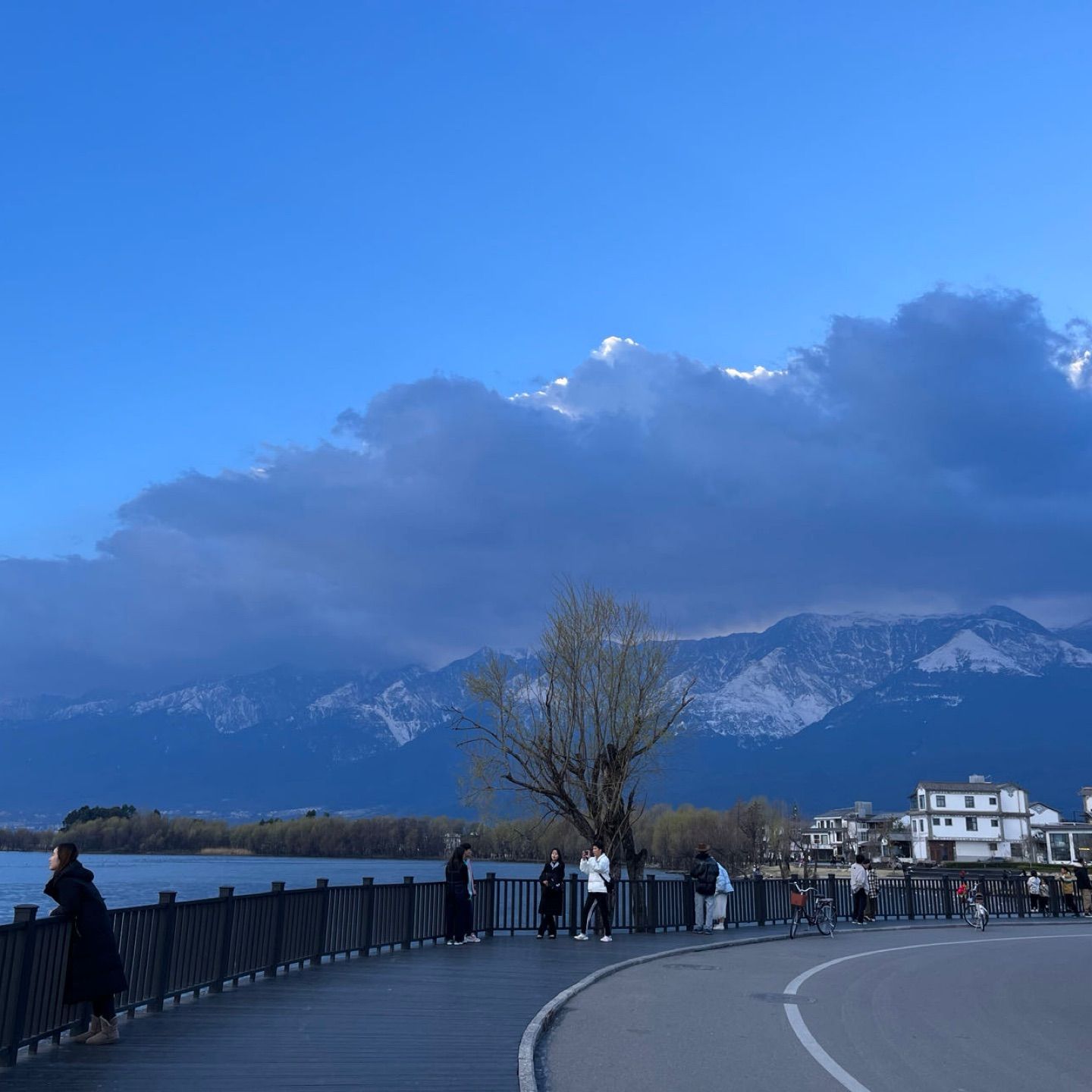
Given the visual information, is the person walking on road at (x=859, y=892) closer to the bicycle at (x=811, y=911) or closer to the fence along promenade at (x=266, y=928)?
the fence along promenade at (x=266, y=928)

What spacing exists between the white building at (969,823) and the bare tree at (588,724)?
8746cm

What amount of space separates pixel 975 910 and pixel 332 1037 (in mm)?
21385

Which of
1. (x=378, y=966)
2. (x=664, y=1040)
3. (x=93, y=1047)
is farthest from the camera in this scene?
(x=378, y=966)

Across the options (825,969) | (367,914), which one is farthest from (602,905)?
(367,914)

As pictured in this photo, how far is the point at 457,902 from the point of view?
18.5 m

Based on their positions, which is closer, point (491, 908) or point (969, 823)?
point (491, 908)

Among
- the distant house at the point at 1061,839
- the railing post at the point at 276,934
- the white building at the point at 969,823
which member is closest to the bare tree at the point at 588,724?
the railing post at the point at 276,934

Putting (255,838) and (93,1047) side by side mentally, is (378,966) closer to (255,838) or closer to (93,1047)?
(93,1047)

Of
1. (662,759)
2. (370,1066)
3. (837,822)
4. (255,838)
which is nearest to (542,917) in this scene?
(662,759)

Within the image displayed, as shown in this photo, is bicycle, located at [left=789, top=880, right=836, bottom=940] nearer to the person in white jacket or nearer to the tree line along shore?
the person in white jacket

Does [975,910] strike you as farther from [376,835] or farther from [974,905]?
[376,835]

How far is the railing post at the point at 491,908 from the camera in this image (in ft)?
66.8

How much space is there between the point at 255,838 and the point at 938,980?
18793 cm

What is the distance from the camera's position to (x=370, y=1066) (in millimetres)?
8602
